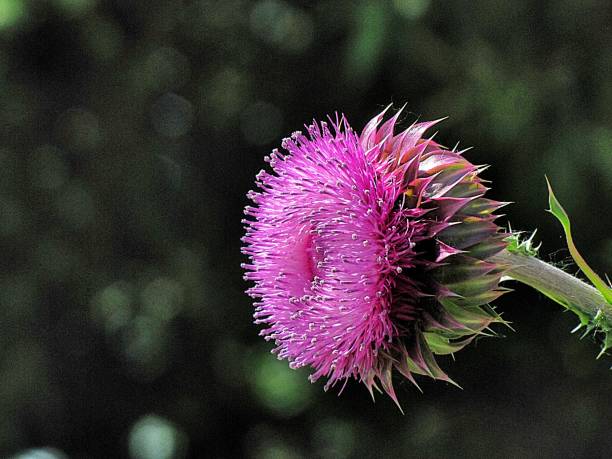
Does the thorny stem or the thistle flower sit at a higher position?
the thistle flower

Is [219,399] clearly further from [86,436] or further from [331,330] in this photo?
[331,330]

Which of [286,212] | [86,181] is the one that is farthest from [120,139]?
[286,212]

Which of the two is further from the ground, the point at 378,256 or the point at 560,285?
the point at 378,256

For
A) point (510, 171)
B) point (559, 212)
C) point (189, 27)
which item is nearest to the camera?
point (559, 212)
